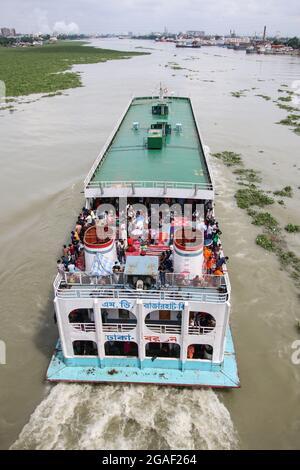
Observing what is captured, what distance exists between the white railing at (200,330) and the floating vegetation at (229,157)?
2524cm

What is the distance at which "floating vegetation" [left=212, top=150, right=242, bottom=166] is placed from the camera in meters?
34.7

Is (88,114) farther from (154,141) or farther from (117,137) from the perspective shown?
(154,141)

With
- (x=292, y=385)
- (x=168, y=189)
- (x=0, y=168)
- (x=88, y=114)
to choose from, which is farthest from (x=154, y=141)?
(x=88, y=114)

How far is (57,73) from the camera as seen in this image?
8631 centimetres

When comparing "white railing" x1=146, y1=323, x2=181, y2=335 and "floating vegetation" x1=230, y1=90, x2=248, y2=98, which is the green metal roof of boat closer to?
"white railing" x1=146, y1=323, x2=181, y2=335

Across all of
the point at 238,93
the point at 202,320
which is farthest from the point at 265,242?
the point at 238,93

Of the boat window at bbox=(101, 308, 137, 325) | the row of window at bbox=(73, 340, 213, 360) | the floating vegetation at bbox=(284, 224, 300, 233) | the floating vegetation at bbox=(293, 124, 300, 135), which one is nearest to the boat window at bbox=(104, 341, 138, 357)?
the row of window at bbox=(73, 340, 213, 360)

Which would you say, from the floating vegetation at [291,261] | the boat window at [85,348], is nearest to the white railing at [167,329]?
the boat window at [85,348]

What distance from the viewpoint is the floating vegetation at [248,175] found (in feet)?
102

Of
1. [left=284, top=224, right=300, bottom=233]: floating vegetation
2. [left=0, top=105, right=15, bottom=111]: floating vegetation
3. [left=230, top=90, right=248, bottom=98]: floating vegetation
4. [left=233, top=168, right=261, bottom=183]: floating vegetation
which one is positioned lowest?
[left=284, top=224, right=300, bottom=233]: floating vegetation

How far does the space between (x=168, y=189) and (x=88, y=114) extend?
40.8 metres

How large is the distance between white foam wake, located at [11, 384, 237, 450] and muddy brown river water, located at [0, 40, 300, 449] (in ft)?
0.10

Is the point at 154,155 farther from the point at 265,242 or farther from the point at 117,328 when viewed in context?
the point at 117,328

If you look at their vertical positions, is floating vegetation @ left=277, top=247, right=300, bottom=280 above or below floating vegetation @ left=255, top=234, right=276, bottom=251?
below
